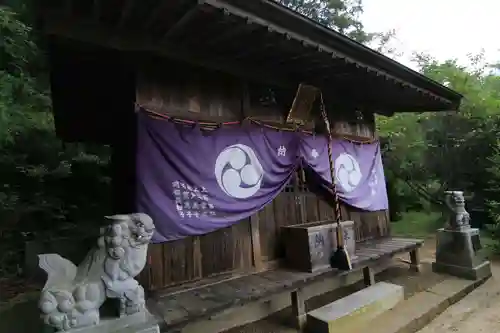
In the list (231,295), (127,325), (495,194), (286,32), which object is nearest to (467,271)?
(495,194)

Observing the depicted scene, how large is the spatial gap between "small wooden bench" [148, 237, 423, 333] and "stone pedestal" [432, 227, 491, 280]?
2.02 meters

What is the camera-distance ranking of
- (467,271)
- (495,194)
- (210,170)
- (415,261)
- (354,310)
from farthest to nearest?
(495,194)
(415,261)
(467,271)
(210,170)
(354,310)

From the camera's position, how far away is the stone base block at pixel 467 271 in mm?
5988

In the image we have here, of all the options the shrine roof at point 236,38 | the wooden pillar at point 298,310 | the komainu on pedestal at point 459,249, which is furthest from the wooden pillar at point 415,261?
the wooden pillar at point 298,310

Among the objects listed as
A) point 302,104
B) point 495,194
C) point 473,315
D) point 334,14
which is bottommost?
point 473,315

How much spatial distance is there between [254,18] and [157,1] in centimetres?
86

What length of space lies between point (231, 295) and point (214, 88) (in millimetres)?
2631

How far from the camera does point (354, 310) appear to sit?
4070mm

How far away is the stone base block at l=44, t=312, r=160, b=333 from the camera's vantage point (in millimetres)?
2469

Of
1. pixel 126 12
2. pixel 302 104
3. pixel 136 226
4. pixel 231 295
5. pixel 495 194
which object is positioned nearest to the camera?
pixel 136 226

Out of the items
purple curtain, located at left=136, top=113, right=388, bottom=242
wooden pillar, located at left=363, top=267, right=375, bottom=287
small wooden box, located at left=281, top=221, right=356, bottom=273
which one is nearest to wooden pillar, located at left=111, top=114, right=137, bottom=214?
purple curtain, located at left=136, top=113, right=388, bottom=242

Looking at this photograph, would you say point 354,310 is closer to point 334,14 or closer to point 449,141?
Answer: point 449,141

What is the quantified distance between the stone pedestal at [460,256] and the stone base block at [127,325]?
5782 mm

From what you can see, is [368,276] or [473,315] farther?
[368,276]
